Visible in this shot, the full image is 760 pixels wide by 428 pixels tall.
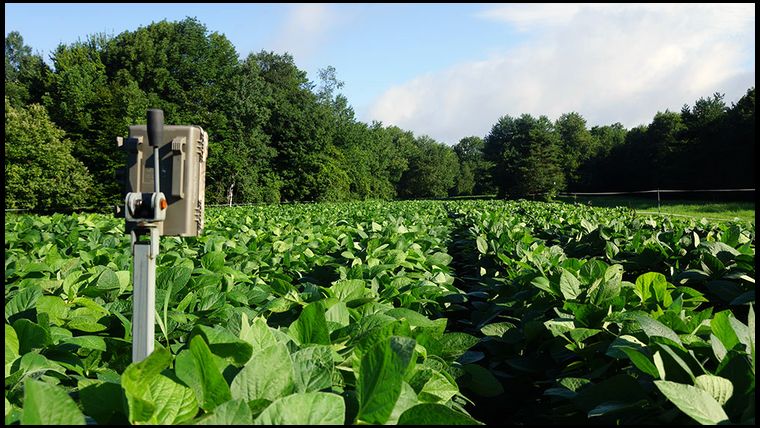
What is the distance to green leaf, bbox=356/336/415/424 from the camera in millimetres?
1107

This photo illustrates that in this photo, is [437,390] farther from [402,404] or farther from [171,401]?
[171,401]

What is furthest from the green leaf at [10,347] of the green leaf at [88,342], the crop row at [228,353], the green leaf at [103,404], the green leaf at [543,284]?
the green leaf at [543,284]

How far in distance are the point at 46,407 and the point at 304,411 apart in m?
0.44

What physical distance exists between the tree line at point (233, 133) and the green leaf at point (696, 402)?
39.0 m

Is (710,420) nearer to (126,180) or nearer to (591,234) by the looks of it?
(126,180)

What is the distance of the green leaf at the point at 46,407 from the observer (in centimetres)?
88

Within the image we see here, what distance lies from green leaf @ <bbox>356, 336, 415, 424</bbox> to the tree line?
38.7 m

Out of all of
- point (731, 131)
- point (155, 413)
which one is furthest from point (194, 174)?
point (731, 131)

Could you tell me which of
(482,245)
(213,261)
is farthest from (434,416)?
(482,245)

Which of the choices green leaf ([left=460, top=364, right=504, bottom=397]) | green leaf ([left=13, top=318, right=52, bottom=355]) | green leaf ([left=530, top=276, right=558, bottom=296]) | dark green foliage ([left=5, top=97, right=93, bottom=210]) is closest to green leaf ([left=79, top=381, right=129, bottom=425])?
green leaf ([left=13, top=318, right=52, bottom=355])

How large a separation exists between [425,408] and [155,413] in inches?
22.6

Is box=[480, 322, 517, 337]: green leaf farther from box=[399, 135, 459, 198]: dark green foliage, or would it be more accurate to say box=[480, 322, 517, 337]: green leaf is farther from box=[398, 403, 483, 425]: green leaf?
box=[399, 135, 459, 198]: dark green foliage

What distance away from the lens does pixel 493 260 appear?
5.75 meters

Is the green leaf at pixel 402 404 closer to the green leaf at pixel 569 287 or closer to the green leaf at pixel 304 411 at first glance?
the green leaf at pixel 304 411
